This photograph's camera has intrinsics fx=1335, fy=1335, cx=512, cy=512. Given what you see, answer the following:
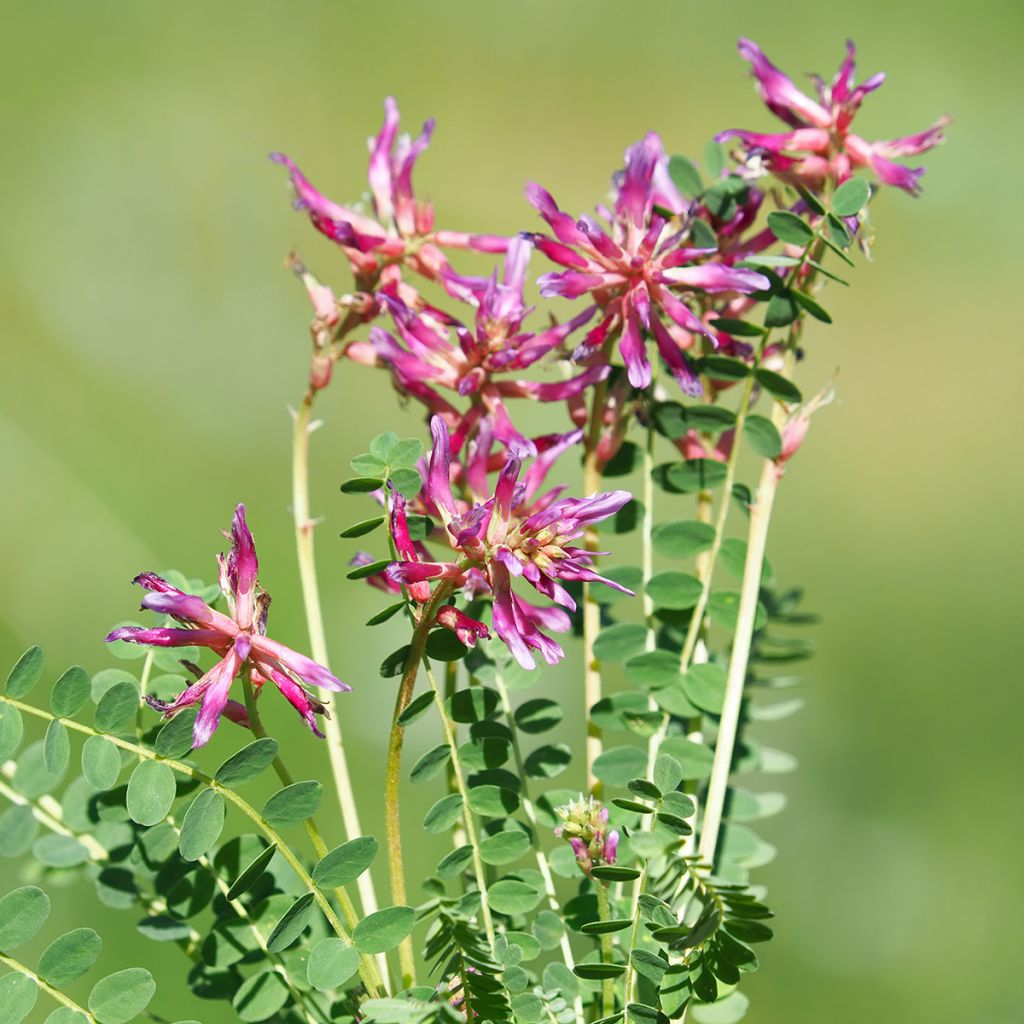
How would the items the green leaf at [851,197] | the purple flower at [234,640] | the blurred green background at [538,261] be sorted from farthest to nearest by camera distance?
the blurred green background at [538,261] → the green leaf at [851,197] → the purple flower at [234,640]

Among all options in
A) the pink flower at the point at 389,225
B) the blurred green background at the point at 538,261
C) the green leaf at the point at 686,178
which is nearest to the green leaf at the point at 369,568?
the pink flower at the point at 389,225

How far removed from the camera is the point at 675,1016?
20.2 inches

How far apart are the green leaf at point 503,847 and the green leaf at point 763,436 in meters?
0.22

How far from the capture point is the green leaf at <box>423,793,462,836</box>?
568mm

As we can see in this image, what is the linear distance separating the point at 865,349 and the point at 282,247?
1.24 m

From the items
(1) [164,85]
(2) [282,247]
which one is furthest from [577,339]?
(1) [164,85]

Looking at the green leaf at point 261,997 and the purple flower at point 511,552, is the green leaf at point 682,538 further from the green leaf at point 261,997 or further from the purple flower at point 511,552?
the green leaf at point 261,997

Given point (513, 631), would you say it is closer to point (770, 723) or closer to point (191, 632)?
point (191, 632)

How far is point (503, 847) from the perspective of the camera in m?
0.57

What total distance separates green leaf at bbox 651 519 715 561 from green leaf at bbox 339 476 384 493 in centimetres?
17

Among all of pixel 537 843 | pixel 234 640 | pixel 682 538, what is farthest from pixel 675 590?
pixel 234 640

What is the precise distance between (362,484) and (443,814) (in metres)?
0.15

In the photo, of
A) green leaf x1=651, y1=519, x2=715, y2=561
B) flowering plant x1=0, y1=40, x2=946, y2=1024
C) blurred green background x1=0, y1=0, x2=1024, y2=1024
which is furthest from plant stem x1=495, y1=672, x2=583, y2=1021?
blurred green background x1=0, y1=0, x2=1024, y2=1024

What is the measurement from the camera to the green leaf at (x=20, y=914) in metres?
0.52
